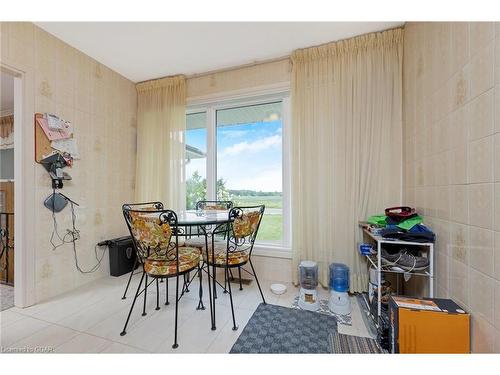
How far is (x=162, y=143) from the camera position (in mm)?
2797

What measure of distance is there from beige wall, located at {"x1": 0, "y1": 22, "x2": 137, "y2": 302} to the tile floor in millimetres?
359

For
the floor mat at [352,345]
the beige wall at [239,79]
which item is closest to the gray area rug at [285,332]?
the floor mat at [352,345]

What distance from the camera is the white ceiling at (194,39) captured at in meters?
1.93

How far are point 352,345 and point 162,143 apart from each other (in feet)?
9.19

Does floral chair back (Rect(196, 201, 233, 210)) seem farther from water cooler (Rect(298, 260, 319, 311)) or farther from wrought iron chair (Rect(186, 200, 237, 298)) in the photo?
water cooler (Rect(298, 260, 319, 311))

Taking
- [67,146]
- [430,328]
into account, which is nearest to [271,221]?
[430,328]

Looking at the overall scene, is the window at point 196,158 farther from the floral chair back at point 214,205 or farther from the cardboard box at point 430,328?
the cardboard box at point 430,328

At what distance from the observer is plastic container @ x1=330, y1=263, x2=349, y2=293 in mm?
1843

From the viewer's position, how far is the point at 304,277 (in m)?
2.04

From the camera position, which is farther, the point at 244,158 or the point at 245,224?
the point at 244,158

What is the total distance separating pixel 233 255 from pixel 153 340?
75 centimetres

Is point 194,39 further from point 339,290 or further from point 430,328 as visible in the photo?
point 430,328

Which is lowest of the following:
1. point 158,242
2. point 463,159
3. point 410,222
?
point 158,242

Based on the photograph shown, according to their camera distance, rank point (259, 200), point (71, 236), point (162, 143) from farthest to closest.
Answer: point (162, 143)
point (259, 200)
point (71, 236)
